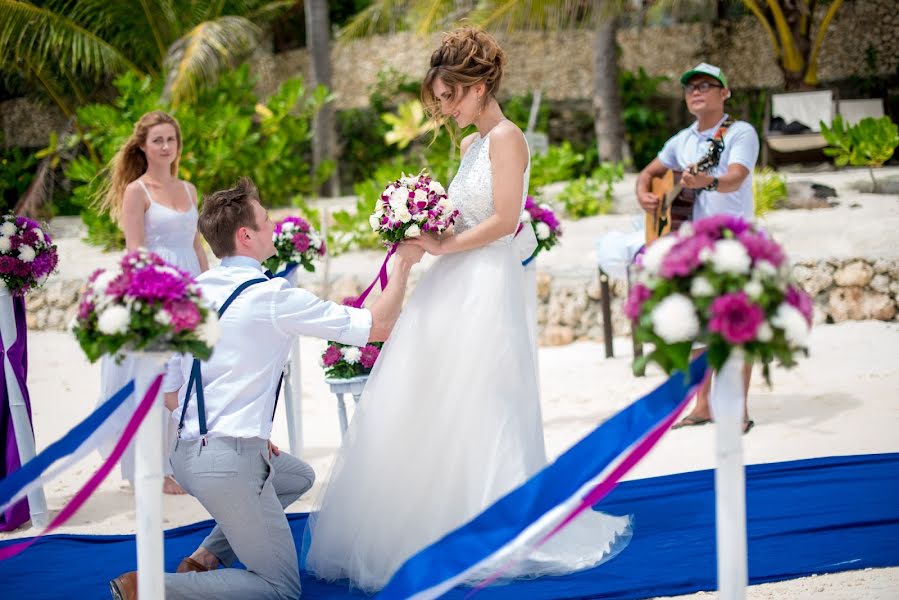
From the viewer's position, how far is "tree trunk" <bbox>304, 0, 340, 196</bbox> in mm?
16219

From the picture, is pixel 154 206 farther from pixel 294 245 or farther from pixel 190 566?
pixel 190 566

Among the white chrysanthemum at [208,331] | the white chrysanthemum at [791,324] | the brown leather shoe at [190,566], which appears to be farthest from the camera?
the brown leather shoe at [190,566]

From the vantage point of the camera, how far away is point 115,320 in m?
2.93

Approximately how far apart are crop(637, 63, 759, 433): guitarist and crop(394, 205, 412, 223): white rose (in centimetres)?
246

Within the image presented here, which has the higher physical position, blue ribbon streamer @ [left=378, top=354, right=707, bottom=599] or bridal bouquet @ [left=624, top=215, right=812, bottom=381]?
bridal bouquet @ [left=624, top=215, right=812, bottom=381]

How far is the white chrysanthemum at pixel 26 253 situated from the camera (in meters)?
4.94

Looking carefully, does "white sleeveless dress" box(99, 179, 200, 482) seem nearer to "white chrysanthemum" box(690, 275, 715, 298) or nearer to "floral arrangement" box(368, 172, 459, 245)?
"floral arrangement" box(368, 172, 459, 245)

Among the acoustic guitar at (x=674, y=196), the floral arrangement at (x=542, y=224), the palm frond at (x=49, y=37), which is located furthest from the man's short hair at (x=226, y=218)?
the palm frond at (x=49, y=37)

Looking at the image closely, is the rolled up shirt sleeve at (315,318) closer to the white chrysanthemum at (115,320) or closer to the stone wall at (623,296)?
the white chrysanthemum at (115,320)

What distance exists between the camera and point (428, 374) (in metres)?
4.16

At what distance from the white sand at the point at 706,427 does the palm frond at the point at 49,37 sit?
6597 millimetres

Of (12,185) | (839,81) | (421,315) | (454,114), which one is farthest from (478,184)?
(12,185)

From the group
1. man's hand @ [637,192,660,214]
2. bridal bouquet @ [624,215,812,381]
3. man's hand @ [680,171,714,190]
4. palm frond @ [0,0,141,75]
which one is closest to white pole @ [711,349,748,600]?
bridal bouquet @ [624,215,812,381]

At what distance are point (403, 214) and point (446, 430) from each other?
90cm
